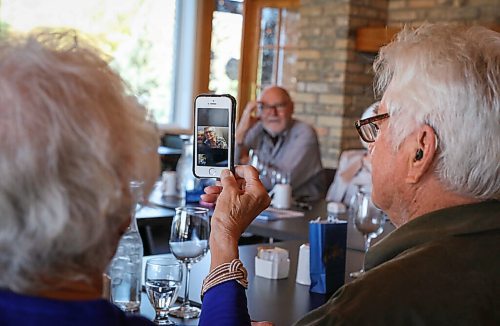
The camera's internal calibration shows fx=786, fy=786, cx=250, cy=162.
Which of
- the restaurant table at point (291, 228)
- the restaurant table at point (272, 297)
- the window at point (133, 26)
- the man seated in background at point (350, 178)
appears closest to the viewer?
the restaurant table at point (272, 297)

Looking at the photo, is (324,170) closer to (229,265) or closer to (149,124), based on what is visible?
(229,265)

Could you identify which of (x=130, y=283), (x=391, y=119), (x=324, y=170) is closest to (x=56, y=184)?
(x=391, y=119)

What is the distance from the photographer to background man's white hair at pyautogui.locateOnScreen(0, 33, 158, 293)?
84 centimetres

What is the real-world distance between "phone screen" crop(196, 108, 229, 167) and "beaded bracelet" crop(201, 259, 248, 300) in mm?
282

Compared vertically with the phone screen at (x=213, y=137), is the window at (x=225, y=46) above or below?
above

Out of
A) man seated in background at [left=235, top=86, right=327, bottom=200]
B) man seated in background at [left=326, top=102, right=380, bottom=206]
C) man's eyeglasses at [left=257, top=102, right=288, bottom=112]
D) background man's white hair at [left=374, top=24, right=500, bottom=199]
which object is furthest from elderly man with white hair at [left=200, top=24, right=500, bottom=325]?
man's eyeglasses at [left=257, top=102, right=288, bottom=112]

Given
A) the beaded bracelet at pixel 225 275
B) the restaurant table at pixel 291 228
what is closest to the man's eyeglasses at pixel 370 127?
the beaded bracelet at pixel 225 275

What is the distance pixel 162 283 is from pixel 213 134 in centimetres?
35

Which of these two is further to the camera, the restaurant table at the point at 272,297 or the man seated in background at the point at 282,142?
the man seated in background at the point at 282,142

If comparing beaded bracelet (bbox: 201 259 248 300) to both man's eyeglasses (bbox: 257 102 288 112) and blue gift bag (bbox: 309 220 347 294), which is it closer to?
blue gift bag (bbox: 309 220 347 294)

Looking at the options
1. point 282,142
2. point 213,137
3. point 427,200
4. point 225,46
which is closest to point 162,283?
point 213,137

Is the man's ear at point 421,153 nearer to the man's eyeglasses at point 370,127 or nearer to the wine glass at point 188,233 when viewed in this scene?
the man's eyeglasses at point 370,127

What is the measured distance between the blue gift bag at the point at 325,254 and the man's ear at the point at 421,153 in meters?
0.60

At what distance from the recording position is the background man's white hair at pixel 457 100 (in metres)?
1.33
